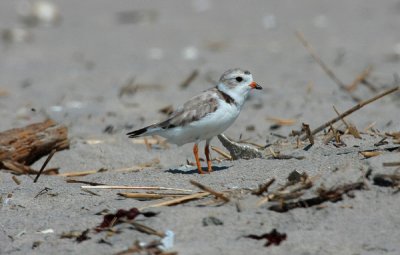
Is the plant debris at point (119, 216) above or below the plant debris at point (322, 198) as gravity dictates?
below

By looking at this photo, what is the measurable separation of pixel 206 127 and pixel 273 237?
1597 millimetres

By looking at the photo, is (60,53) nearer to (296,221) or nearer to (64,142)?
(64,142)

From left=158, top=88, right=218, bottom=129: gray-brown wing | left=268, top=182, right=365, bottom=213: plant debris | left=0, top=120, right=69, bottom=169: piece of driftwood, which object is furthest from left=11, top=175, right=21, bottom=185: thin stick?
left=268, top=182, right=365, bottom=213: plant debris

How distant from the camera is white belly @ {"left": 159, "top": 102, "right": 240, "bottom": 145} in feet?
17.0

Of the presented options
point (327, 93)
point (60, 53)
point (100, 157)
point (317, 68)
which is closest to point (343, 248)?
point (100, 157)

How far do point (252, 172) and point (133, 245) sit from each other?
1.28 meters

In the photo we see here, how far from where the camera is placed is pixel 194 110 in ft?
17.2

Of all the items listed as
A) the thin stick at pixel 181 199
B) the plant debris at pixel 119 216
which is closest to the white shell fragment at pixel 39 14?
the thin stick at pixel 181 199

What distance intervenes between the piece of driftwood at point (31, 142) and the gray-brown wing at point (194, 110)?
115cm

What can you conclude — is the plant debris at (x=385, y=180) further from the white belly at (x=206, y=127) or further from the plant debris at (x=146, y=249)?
the white belly at (x=206, y=127)

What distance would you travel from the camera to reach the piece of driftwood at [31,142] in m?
5.81

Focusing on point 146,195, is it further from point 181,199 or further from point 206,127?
point 206,127

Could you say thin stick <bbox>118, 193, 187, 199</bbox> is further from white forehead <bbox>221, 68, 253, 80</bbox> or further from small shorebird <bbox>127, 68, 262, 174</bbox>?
white forehead <bbox>221, 68, 253, 80</bbox>

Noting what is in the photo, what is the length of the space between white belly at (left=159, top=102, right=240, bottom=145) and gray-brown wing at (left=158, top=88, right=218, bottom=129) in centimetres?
3
